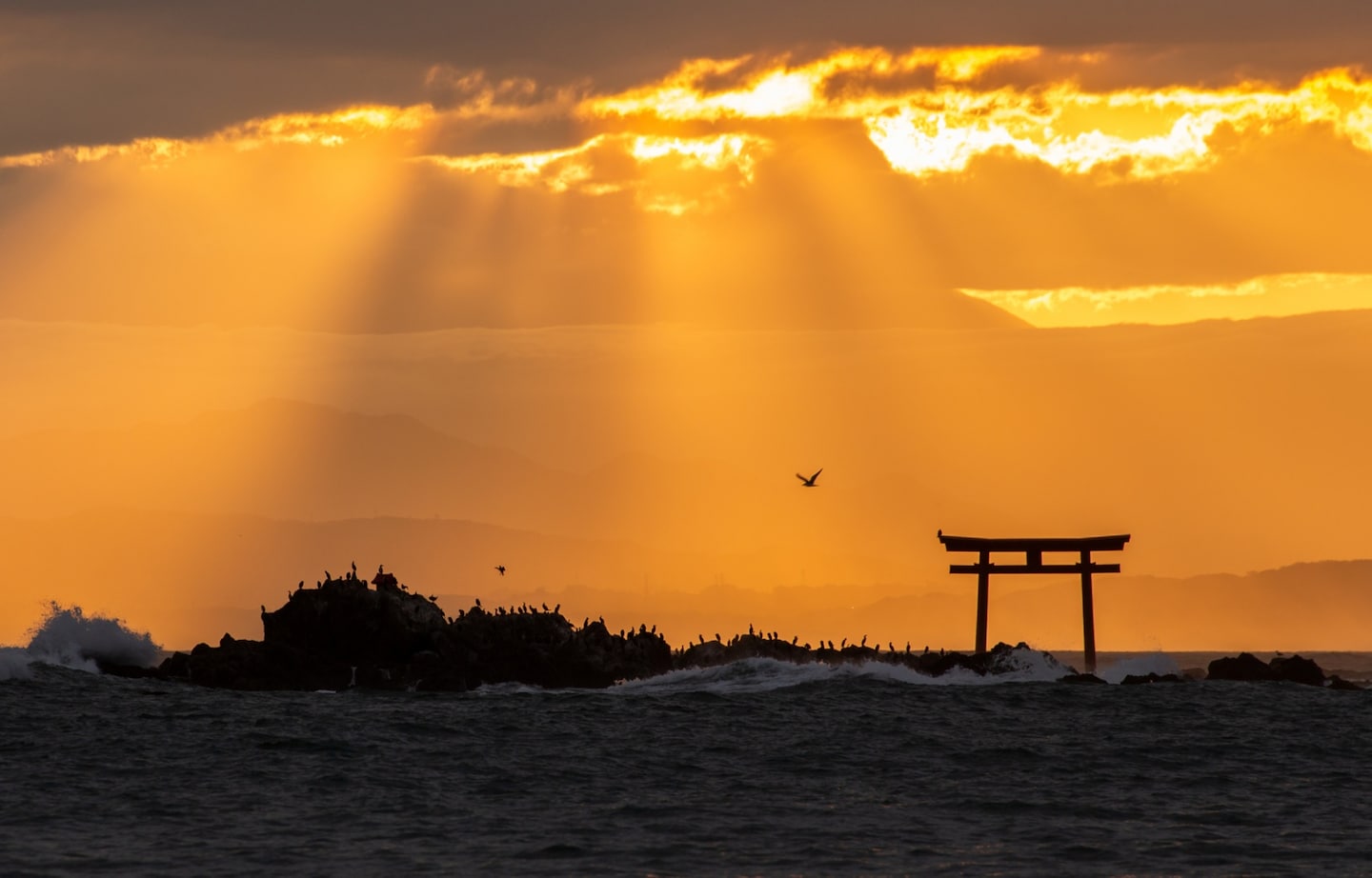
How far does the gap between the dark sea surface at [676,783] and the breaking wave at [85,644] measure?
341 inches

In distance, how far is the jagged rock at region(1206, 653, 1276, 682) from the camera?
69438 mm

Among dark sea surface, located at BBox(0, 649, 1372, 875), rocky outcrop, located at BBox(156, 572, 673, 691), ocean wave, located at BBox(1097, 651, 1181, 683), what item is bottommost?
dark sea surface, located at BBox(0, 649, 1372, 875)

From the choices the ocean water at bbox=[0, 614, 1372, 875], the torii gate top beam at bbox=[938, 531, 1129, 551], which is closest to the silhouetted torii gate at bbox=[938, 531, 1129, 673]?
the torii gate top beam at bbox=[938, 531, 1129, 551]

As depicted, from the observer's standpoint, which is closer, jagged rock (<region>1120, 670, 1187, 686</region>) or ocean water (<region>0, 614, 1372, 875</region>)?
ocean water (<region>0, 614, 1372, 875</region>)

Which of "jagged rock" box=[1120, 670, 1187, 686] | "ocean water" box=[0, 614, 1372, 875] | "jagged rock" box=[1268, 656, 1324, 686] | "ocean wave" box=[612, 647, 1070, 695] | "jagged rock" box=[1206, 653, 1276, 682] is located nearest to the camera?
"ocean water" box=[0, 614, 1372, 875]

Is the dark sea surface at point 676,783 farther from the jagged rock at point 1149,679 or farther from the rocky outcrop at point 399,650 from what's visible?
the jagged rock at point 1149,679


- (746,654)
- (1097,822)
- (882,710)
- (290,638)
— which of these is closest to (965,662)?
(746,654)

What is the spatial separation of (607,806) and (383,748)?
9.32 metres

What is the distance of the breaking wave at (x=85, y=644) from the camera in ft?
217

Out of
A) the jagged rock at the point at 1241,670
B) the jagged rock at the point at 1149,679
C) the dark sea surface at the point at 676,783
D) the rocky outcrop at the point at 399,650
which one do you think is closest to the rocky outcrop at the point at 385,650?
the rocky outcrop at the point at 399,650

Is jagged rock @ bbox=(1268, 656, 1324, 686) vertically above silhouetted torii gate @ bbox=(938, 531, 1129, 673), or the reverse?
silhouetted torii gate @ bbox=(938, 531, 1129, 673)

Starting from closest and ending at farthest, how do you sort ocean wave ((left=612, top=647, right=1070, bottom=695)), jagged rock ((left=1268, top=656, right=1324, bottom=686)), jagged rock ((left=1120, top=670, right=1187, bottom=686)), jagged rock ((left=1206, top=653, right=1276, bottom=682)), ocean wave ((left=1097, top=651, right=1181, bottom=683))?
ocean wave ((left=612, top=647, right=1070, bottom=695)) < jagged rock ((left=1120, top=670, right=1187, bottom=686)) < jagged rock ((left=1268, top=656, right=1324, bottom=686)) < jagged rock ((left=1206, top=653, right=1276, bottom=682)) < ocean wave ((left=1097, top=651, right=1181, bottom=683))

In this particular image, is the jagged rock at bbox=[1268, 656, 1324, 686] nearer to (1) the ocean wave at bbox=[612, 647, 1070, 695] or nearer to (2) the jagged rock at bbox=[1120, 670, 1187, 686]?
(2) the jagged rock at bbox=[1120, 670, 1187, 686]

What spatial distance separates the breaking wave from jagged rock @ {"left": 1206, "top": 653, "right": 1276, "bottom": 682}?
39.6 m
